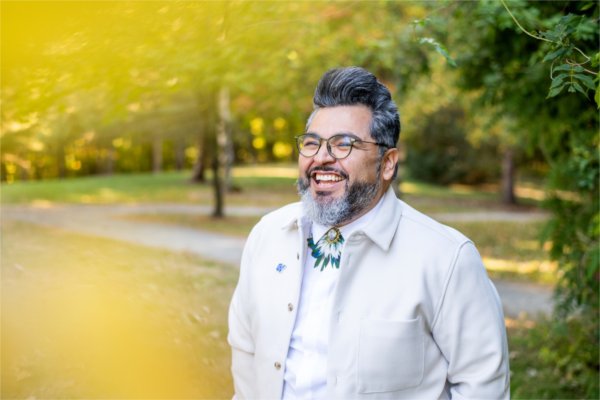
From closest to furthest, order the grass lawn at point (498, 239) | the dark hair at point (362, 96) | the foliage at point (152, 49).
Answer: the dark hair at point (362, 96)
the foliage at point (152, 49)
the grass lawn at point (498, 239)

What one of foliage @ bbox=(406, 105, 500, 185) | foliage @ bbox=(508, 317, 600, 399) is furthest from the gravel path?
foliage @ bbox=(406, 105, 500, 185)

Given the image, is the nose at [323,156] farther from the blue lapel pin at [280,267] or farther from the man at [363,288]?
the blue lapel pin at [280,267]

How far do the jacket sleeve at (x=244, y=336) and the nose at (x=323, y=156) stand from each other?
1.60 ft

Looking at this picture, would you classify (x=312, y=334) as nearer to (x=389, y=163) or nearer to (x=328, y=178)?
(x=328, y=178)

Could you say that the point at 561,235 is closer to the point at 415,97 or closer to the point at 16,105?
the point at 16,105

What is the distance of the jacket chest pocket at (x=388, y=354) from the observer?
7.15ft

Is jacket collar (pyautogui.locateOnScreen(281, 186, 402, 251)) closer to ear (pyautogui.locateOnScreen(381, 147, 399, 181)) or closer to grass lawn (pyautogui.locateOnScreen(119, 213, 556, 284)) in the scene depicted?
ear (pyautogui.locateOnScreen(381, 147, 399, 181))

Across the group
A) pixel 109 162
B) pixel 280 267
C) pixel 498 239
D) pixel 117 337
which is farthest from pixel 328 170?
pixel 109 162

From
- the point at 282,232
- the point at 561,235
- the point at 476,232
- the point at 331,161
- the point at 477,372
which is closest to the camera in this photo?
the point at 477,372

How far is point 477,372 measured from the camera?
7.12ft

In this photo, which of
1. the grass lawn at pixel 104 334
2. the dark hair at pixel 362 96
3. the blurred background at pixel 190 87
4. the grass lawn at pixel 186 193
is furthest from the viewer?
the grass lawn at pixel 186 193

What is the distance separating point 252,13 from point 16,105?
2076 mm

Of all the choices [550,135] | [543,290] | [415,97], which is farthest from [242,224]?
[550,135]

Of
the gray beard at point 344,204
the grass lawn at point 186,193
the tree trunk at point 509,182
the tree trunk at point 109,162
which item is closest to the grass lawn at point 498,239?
the grass lawn at point 186,193
